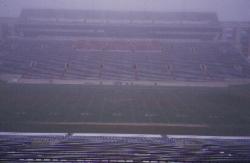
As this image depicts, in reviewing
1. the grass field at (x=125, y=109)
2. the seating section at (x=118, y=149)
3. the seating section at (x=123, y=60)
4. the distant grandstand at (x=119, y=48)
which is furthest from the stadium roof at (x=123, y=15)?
the seating section at (x=118, y=149)

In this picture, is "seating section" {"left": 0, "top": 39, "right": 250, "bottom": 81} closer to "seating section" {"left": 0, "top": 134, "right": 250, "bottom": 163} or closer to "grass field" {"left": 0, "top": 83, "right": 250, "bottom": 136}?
"grass field" {"left": 0, "top": 83, "right": 250, "bottom": 136}

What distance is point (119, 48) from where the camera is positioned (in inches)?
579

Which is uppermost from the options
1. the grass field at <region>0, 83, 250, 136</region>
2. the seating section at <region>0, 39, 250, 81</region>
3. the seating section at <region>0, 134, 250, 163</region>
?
the seating section at <region>0, 39, 250, 81</region>

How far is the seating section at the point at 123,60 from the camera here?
12.2 m

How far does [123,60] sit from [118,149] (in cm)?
929

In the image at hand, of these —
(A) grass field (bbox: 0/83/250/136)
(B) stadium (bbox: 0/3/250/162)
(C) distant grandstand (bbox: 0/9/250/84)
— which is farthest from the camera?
(C) distant grandstand (bbox: 0/9/250/84)

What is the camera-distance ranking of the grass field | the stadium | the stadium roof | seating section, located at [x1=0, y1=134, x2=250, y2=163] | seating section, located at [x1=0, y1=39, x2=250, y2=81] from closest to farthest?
seating section, located at [x1=0, y1=134, x2=250, y2=163]
the stadium
the grass field
seating section, located at [x1=0, y1=39, x2=250, y2=81]
the stadium roof

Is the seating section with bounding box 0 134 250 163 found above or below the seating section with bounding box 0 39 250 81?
below

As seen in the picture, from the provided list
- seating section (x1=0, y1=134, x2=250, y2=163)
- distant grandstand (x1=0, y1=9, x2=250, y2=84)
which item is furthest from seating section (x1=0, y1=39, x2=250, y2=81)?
seating section (x1=0, y1=134, x2=250, y2=163)

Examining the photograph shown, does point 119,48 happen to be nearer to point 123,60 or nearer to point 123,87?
point 123,60

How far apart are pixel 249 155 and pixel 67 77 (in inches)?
317

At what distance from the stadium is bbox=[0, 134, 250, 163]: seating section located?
0.04 feet

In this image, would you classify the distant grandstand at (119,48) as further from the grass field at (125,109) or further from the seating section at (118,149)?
the seating section at (118,149)

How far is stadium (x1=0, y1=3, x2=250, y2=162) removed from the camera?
4.68 metres
